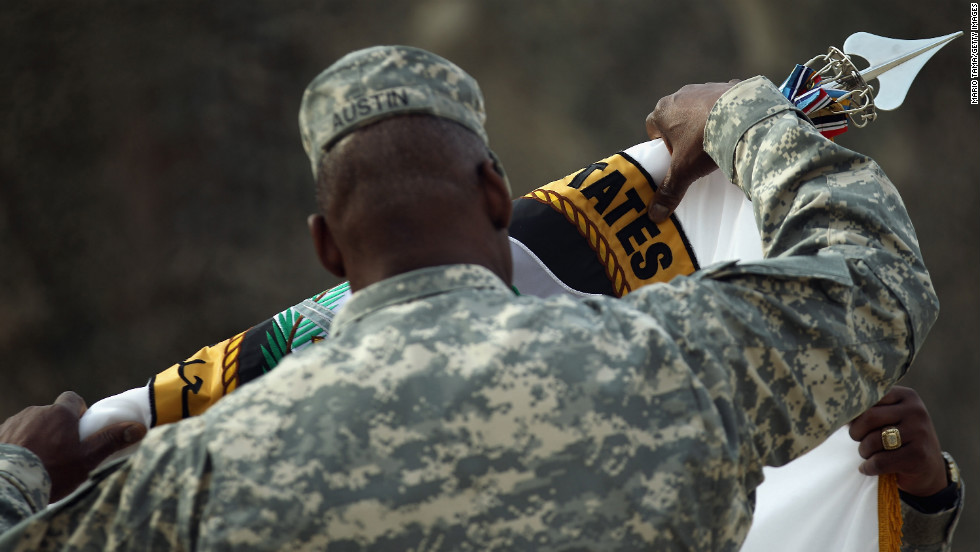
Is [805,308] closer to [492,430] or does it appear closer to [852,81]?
[492,430]

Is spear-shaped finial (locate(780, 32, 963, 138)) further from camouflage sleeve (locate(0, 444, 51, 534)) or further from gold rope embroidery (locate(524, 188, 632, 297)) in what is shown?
camouflage sleeve (locate(0, 444, 51, 534))

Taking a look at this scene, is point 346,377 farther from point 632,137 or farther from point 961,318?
point 961,318

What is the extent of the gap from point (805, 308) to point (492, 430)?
0.30 metres

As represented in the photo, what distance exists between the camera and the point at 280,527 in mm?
660

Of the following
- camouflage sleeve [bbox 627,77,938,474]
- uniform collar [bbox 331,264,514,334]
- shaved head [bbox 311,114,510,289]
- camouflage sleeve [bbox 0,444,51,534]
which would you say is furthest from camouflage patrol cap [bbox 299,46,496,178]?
camouflage sleeve [bbox 0,444,51,534]

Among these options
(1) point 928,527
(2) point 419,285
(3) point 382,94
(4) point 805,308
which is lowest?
(1) point 928,527

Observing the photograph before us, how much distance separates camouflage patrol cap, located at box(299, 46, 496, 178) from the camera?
2.50ft

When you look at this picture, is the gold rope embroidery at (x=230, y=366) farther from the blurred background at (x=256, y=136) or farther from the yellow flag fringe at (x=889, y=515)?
the blurred background at (x=256, y=136)

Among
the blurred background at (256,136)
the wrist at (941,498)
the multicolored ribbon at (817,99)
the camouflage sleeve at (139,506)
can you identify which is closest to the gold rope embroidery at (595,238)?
the multicolored ribbon at (817,99)

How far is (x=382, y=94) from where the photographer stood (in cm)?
77

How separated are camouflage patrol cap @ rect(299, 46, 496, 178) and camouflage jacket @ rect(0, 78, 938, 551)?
13 centimetres

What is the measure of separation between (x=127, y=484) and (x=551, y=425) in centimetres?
32

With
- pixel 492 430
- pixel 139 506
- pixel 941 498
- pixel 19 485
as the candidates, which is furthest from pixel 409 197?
pixel 941 498

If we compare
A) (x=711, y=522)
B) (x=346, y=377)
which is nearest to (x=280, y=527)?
(x=346, y=377)
